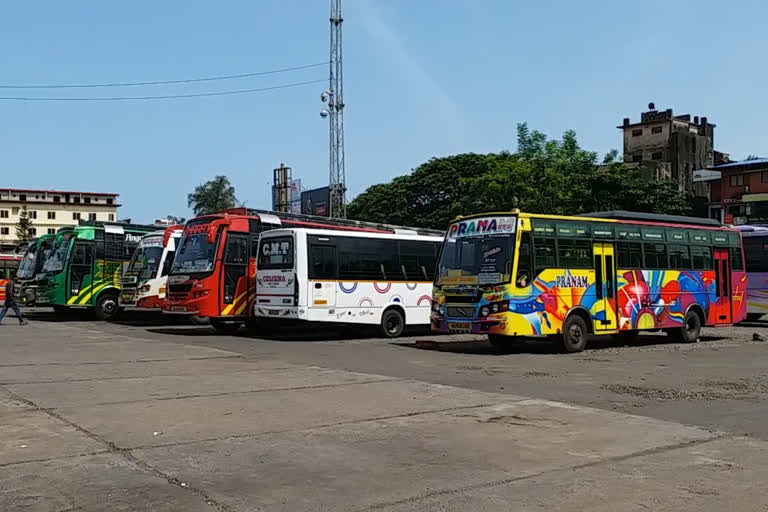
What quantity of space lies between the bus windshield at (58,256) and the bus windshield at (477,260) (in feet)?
48.8

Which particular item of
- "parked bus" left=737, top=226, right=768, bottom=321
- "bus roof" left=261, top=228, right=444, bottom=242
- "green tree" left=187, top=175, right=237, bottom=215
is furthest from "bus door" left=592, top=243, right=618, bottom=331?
"green tree" left=187, top=175, right=237, bottom=215

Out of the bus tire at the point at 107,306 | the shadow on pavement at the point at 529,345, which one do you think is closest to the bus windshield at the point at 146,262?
the bus tire at the point at 107,306

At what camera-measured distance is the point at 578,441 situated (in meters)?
6.92

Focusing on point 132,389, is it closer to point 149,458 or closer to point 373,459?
point 149,458

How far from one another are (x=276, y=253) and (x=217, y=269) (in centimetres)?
188

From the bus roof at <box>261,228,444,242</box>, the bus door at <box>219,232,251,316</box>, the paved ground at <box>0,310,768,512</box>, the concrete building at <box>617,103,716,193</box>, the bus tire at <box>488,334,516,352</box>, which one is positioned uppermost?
the concrete building at <box>617,103,716,193</box>

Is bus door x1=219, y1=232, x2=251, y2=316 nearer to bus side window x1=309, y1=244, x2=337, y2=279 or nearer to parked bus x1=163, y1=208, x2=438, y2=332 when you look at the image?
parked bus x1=163, y1=208, x2=438, y2=332

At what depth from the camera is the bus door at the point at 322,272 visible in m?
18.2

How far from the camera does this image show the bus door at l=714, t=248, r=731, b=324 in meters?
19.6

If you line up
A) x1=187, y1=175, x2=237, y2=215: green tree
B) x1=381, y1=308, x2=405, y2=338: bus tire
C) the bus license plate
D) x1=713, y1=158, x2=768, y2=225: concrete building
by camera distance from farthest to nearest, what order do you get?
x1=187, y1=175, x2=237, y2=215: green tree → x1=713, y1=158, x2=768, y2=225: concrete building → x1=381, y1=308, x2=405, y2=338: bus tire → the bus license plate

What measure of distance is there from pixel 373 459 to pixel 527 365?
7650 mm

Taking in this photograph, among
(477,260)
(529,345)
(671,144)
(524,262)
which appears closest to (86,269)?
(477,260)

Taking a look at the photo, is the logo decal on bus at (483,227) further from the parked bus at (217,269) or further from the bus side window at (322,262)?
the parked bus at (217,269)

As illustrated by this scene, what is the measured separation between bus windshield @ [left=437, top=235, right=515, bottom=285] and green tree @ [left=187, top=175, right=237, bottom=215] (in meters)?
64.0
